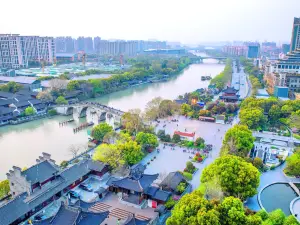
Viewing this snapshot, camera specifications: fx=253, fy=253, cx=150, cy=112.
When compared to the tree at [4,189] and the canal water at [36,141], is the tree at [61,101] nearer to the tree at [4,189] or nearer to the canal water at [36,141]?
the canal water at [36,141]

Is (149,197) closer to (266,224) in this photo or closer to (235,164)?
(235,164)

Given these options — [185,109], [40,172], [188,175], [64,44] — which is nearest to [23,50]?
[64,44]

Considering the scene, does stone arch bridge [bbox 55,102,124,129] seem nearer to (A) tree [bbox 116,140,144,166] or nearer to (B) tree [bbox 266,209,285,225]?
(A) tree [bbox 116,140,144,166]

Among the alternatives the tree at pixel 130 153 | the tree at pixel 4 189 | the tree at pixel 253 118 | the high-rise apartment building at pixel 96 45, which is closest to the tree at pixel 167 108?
the tree at pixel 253 118

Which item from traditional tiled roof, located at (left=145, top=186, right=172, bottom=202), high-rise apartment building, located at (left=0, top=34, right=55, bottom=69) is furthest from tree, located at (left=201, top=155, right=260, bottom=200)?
high-rise apartment building, located at (left=0, top=34, right=55, bottom=69)

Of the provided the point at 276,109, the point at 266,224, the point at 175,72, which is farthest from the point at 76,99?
the point at 175,72
